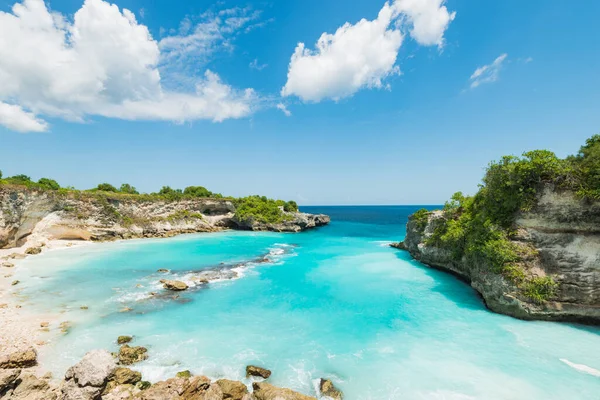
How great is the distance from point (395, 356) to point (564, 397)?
593cm

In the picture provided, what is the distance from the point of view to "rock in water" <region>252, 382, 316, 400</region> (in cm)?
862

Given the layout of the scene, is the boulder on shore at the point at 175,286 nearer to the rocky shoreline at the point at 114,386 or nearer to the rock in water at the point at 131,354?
the rock in water at the point at 131,354

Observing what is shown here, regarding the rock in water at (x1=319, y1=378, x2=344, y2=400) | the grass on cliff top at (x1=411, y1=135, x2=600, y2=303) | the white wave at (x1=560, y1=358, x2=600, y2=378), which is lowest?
the rock in water at (x1=319, y1=378, x2=344, y2=400)

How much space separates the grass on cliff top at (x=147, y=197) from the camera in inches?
1548

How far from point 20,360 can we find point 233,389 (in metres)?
9.04

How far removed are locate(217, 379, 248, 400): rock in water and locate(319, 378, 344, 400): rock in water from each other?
2901 millimetres

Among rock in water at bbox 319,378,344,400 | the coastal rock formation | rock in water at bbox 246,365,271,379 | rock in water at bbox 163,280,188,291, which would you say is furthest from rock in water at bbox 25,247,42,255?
rock in water at bbox 319,378,344,400

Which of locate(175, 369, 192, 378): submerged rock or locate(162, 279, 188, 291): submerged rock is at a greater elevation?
locate(162, 279, 188, 291): submerged rock

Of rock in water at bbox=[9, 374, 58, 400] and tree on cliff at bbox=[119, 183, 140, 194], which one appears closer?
rock in water at bbox=[9, 374, 58, 400]

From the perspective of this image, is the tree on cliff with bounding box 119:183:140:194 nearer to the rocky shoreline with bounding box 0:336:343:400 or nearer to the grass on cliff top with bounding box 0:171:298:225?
the grass on cliff top with bounding box 0:171:298:225

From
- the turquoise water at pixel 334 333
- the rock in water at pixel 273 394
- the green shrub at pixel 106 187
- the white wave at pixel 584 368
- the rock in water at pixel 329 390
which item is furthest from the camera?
the green shrub at pixel 106 187

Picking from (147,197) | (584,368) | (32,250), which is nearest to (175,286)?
(584,368)

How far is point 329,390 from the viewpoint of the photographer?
32.5ft

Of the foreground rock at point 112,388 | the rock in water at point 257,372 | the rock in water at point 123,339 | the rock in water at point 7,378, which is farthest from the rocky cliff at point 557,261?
the rock in water at point 7,378
